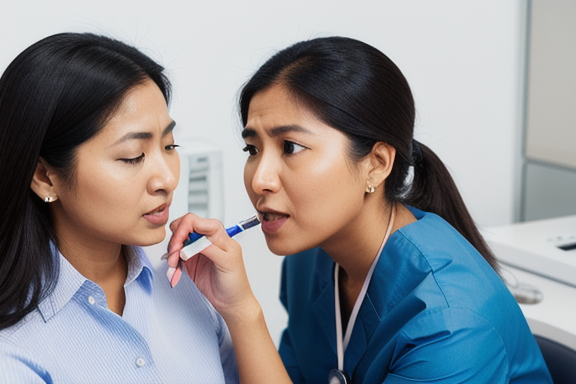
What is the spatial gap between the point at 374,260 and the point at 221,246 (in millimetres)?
291

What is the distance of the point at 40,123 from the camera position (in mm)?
877

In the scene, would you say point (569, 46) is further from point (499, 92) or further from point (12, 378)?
point (12, 378)

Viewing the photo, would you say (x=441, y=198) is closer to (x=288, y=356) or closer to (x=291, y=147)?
(x=291, y=147)

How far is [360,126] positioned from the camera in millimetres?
1079

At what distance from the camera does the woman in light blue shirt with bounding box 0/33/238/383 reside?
0.88 m

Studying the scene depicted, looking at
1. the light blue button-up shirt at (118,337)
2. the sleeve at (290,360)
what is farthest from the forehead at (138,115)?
the sleeve at (290,360)

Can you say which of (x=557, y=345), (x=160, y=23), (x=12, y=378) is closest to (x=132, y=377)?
(x=12, y=378)

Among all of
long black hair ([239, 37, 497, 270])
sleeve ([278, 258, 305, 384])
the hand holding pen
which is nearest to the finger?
the hand holding pen

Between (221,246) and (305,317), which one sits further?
(305,317)

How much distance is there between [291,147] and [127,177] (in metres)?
0.28

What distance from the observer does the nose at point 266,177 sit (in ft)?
3.51

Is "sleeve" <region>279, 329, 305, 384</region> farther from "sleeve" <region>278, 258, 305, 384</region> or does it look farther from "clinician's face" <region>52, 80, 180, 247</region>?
"clinician's face" <region>52, 80, 180, 247</region>

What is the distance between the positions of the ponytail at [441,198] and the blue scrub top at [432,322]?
6cm

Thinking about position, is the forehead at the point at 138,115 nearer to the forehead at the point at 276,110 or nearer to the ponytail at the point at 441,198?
the forehead at the point at 276,110
